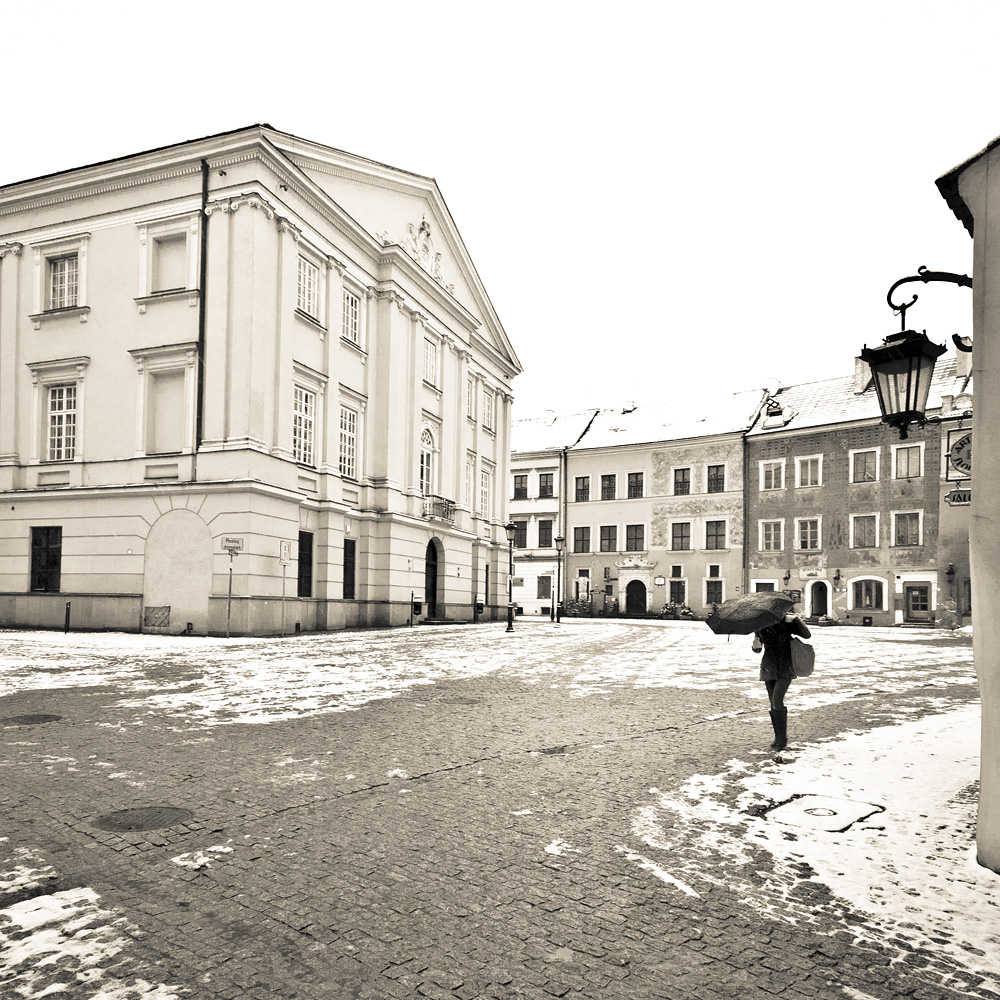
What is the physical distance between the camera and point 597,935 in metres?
3.78

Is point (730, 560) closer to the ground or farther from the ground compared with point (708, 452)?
closer to the ground

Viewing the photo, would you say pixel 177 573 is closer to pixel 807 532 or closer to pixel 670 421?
pixel 807 532

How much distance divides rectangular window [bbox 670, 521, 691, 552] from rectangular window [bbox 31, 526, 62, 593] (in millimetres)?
35226

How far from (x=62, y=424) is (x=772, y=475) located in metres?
36.2

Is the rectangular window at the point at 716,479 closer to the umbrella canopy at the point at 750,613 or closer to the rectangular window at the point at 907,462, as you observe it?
the rectangular window at the point at 907,462

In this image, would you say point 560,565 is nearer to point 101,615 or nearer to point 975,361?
point 101,615

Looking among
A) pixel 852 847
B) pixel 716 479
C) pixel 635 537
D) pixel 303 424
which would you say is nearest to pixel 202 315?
pixel 303 424

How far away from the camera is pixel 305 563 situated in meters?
26.9

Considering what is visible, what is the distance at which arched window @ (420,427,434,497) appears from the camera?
113ft

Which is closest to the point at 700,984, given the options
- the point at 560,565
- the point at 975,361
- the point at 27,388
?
the point at 975,361

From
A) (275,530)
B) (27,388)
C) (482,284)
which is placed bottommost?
(275,530)

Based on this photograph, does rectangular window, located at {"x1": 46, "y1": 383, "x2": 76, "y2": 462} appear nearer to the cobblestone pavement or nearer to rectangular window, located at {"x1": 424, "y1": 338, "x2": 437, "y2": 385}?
rectangular window, located at {"x1": 424, "y1": 338, "x2": 437, "y2": 385}

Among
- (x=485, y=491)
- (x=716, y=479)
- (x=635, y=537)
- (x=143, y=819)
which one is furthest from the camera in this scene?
(x=635, y=537)

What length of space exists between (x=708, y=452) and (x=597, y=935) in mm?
48708
